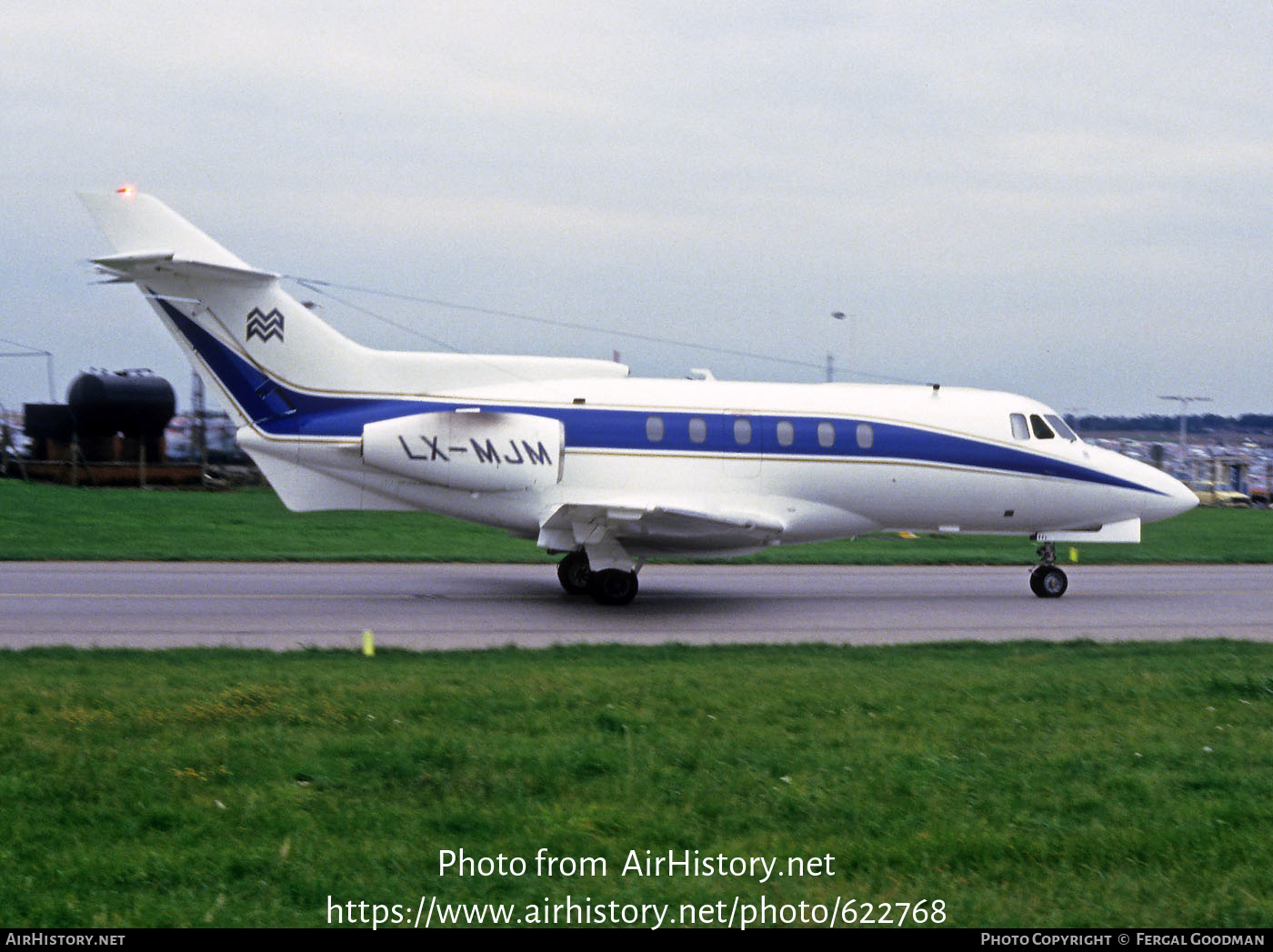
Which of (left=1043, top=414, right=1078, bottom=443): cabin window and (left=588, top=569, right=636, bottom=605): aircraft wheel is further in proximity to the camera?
(left=1043, top=414, right=1078, bottom=443): cabin window

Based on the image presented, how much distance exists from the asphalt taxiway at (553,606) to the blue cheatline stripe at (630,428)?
2218mm

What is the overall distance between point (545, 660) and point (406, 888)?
7.06 metres

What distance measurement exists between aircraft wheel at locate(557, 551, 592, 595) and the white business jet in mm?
32

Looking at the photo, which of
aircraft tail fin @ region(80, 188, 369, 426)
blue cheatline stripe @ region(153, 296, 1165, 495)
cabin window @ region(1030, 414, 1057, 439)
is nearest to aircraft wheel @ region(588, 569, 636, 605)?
blue cheatline stripe @ region(153, 296, 1165, 495)

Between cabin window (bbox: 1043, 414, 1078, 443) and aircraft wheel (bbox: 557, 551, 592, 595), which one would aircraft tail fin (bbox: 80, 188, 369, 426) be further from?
cabin window (bbox: 1043, 414, 1078, 443)

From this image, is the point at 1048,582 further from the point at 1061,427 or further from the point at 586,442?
the point at 586,442

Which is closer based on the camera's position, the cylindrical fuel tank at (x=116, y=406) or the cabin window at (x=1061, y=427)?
the cabin window at (x=1061, y=427)

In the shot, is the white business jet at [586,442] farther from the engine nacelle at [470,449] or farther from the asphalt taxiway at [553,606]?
the asphalt taxiway at [553,606]

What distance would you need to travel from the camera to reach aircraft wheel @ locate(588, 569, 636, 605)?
18.5m

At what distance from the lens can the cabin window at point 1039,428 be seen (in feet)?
69.1

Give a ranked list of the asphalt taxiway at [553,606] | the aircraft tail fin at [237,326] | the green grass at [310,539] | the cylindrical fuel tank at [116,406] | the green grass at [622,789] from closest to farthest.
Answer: the green grass at [622,789] < the asphalt taxiway at [553,606] < the aircraft tail fin at [237,326] < the green grass at [310,539] < the cylindrical fuel tank at [116,406]

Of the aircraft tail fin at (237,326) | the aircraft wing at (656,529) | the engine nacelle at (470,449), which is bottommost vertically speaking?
the aircraft wing at (656,529)

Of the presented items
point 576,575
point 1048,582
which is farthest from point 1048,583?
point 576,575

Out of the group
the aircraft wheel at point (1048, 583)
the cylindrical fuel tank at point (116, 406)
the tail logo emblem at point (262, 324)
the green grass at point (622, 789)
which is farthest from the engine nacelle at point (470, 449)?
the cylindrical fuel tank at point (116, 406)
